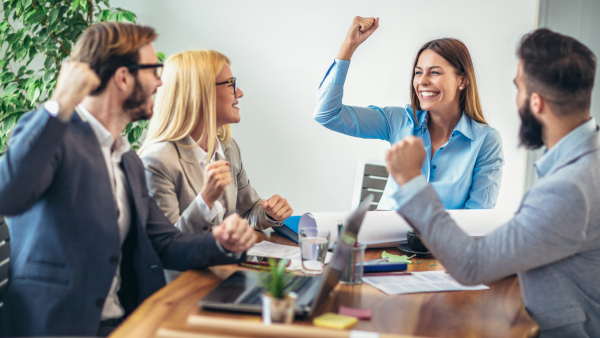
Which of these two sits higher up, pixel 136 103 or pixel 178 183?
pixel 136 103

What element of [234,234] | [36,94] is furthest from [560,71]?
[36,94]

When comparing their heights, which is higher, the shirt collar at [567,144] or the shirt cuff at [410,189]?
the shirt collar at [567,144]

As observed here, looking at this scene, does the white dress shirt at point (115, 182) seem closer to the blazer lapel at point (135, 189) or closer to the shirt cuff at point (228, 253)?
the blazer lapel at point (135, 189)

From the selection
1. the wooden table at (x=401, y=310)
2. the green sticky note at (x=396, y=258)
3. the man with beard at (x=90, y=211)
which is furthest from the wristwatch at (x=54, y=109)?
the green sticky note at (x=396, y=258)

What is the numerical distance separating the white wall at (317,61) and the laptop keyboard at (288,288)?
2601 millimetres

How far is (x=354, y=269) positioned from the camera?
126 centimetres

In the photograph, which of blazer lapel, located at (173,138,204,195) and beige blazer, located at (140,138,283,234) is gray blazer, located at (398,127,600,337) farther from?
blazer lapel, located at (173,138,204,195)

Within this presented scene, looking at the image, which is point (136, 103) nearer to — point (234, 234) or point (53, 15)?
point (234, 234)

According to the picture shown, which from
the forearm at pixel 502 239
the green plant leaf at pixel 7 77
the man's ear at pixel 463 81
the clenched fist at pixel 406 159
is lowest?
the forearm at pixel 502 239

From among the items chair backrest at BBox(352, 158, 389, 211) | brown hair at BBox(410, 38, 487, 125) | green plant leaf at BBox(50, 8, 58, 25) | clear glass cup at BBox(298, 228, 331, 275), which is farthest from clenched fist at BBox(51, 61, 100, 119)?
chair backrest at BBox(352, 158, 389, 211)

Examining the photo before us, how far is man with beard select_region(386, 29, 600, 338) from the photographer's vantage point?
1.04 meters

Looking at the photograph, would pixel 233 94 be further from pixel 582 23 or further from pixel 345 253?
pixel 582 23

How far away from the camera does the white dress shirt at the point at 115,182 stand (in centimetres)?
126

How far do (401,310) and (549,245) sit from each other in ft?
1.16
